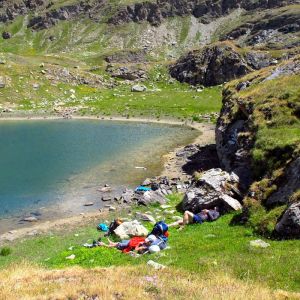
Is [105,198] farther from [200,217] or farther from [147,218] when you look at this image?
[200,217]

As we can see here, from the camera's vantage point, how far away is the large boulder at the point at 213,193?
91.8ft

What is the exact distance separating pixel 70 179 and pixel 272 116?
22.5 metres

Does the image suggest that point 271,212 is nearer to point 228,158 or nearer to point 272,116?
point 272,116

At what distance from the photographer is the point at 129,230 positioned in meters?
26.0

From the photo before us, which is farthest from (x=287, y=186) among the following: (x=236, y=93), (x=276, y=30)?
(x=276, y=30)

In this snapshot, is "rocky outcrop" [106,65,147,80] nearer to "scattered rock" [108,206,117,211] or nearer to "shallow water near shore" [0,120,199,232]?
"shallow water near shore" [0,120,199,232]

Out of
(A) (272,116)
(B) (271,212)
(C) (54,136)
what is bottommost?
(C) (54,136)

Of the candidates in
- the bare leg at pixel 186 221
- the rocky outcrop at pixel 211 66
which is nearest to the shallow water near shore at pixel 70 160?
the bare leg at pixel 186 221

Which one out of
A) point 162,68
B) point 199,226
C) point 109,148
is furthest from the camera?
point 162,68

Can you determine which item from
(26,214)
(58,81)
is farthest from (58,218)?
(58,81)

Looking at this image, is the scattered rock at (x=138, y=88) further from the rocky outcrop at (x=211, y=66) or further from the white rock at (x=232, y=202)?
the white rock at (x=232, y=202)

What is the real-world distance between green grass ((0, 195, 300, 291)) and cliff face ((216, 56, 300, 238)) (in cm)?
146

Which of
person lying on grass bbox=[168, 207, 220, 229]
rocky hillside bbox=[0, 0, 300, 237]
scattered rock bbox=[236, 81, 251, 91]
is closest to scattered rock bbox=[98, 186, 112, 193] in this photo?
rocky hillside bbox=[0, 0, 300, 237]

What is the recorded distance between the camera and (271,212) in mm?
22047
